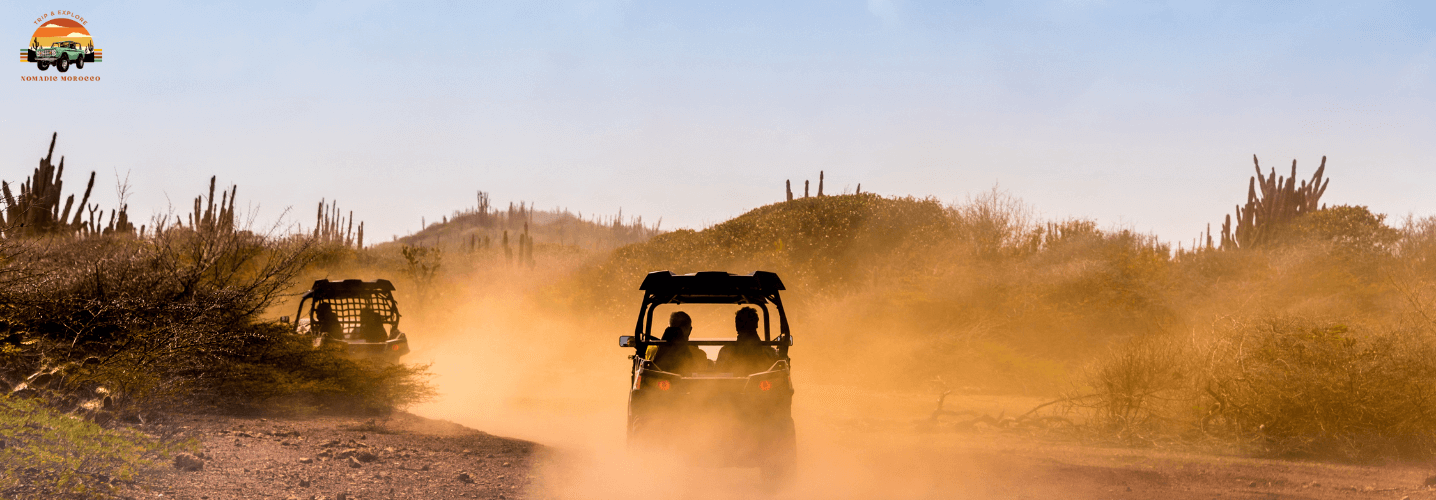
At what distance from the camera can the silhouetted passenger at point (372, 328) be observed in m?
15.1

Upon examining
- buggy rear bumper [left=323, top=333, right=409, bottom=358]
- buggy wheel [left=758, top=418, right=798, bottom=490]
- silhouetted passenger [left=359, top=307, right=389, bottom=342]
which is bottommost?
buggy wheel [left=758, top=418, right=798, bottom=490]

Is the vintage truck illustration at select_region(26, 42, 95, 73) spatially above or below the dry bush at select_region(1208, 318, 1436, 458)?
above

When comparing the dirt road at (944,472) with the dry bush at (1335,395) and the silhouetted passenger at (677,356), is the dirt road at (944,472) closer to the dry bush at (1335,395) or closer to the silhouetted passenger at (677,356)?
the silhouetted passenger at (677,356)

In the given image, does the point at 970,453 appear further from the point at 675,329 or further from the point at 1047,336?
the point at 1047,336

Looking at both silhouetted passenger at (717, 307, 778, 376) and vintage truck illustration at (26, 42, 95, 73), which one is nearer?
silhouetted passenger at (717, 307, 778, 376)

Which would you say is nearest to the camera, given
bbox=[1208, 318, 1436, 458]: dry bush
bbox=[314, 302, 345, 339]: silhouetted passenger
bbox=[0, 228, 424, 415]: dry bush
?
bbox=[0, 228, 424, 415]: dry bush

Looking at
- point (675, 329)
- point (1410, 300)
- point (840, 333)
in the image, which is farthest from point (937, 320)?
point (675, 329)

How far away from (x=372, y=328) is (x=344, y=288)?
874mm

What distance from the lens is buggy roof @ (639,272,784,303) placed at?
28.1 feet

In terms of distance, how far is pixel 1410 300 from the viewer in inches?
549

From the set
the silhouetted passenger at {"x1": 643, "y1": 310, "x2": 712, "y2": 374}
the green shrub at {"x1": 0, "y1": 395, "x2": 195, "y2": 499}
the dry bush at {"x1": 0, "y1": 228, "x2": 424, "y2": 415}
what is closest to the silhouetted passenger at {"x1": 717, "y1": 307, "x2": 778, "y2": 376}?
the silhouetted passenger at {"x1": 643, "y1": 310, "x2": 712, "y2": 374}

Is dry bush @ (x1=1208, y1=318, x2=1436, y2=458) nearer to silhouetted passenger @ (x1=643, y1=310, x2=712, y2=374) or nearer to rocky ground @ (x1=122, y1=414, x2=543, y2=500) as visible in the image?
silhouetted passenger @ (x1=643, y1=310, x2=712, y2=374)

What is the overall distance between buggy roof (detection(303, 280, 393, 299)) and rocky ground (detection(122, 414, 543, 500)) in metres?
4.09

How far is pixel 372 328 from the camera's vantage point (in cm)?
1518
